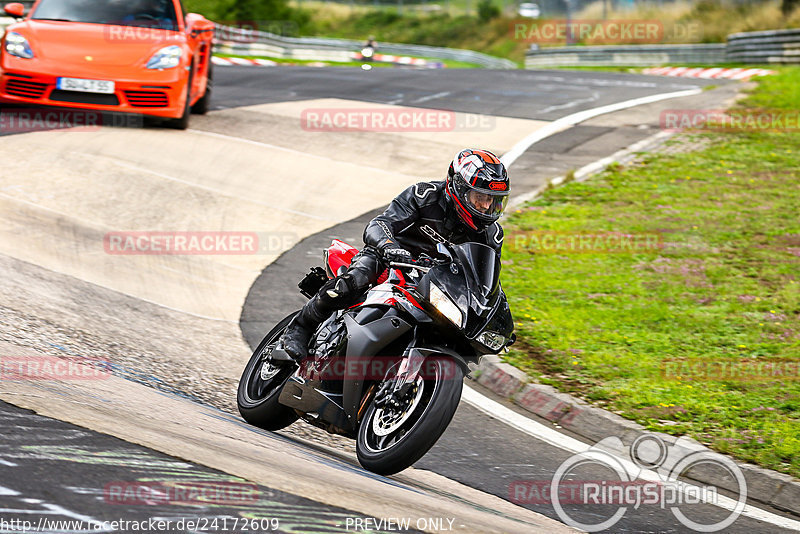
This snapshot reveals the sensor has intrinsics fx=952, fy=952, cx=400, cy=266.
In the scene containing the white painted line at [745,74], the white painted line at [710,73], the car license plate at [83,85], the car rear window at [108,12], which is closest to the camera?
the car license plate at [83,85]

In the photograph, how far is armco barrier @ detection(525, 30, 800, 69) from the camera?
91.2 ft

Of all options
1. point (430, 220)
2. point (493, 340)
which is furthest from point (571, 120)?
point (493, 340)

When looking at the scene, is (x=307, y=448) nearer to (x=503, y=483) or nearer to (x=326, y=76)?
(x=503, y=483)

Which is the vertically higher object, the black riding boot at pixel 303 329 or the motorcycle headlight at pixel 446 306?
the motorcycle headlight at pixel 446 306

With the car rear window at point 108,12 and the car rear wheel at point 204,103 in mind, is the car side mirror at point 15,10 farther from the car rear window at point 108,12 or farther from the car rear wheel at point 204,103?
the car rear wheel at point 204,103

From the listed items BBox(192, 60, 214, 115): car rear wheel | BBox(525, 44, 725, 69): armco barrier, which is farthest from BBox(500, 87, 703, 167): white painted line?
BBox(525, 44, 725, 69): armco barrier

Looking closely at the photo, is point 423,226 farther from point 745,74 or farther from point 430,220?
point 745,74

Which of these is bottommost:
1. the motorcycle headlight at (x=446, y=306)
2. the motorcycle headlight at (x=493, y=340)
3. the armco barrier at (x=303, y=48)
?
the motorcycle headlight at (x=493, y=340)

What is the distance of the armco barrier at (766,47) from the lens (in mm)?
27281

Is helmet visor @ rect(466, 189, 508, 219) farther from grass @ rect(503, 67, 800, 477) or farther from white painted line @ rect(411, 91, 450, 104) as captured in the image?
white painted line @ rect(411, 91, 450, 104)

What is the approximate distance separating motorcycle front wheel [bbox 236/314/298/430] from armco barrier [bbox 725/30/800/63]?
25.0 m

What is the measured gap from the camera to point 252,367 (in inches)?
244

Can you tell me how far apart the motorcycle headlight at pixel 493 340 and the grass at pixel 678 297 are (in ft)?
7.08

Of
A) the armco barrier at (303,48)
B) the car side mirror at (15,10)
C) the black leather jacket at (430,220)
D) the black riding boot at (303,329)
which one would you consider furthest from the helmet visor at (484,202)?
the armco barrier at (303,48)
